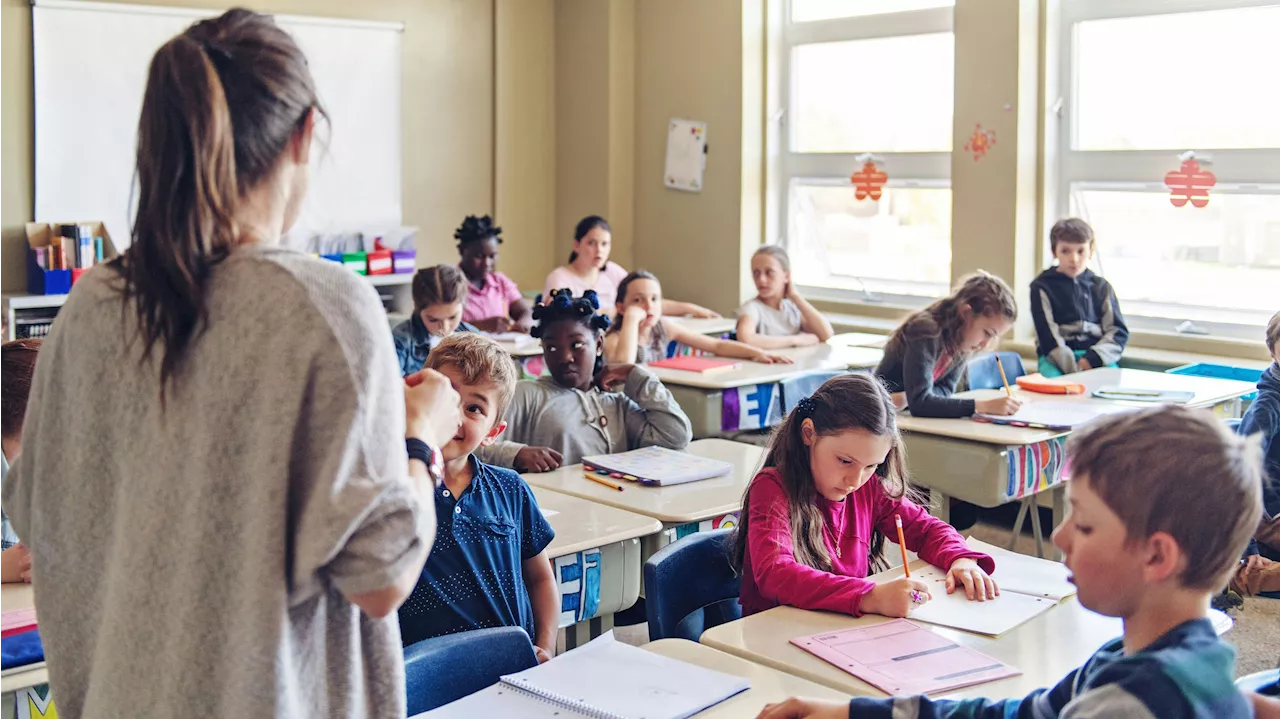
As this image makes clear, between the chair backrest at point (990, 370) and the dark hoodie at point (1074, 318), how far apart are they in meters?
0.28

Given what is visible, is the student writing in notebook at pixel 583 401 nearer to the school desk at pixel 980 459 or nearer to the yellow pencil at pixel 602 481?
the yellow pencil at pixel 602 481

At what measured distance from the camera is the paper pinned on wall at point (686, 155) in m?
6.64

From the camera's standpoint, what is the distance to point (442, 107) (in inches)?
267

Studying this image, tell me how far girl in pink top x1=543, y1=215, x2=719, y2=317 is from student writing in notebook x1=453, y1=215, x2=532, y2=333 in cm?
20

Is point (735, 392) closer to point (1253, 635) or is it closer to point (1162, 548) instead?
point (1253, 635)

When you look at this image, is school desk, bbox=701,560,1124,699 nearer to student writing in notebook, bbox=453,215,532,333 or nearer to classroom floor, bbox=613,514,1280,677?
classroom floor, bbox=613,514,1280,677

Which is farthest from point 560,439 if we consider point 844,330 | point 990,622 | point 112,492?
point 844,330

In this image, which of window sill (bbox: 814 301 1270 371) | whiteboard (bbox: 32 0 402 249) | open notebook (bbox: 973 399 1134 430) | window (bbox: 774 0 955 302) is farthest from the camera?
window (bbox: 774 0 955 302)

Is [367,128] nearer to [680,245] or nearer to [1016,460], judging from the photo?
[680,245]

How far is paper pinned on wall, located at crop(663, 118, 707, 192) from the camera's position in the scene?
664 centimetres

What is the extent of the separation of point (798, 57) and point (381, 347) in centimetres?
574

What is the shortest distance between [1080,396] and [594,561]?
2216 millimetres

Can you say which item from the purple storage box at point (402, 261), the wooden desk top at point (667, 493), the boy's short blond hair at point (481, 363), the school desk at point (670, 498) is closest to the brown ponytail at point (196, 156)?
the boy's short blond hair at point (481, 363)

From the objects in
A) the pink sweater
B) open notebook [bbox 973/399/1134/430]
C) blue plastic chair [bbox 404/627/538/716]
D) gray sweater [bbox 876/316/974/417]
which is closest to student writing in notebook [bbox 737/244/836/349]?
gray sweater [bbox 876/316/974/417]
